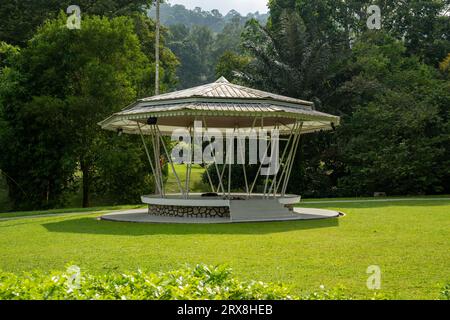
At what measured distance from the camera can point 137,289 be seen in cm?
547

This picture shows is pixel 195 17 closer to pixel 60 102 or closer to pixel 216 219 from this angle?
pixel 60 102

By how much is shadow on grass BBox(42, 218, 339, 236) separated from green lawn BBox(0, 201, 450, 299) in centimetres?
3

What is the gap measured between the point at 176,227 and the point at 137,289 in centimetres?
997

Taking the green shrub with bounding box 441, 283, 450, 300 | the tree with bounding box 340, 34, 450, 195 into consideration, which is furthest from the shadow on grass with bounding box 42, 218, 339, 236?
the tree with bounding box 340, 34, 450, 195

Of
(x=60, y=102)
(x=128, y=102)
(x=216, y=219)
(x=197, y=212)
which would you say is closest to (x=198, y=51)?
(x=128, y=102)

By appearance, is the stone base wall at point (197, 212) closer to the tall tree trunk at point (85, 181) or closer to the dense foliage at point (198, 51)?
the tall tree trunk at point (85, 181)

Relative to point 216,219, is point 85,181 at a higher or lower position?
higher

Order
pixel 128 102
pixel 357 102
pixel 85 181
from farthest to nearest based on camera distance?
pixel 357 102
pixel 85 181
pixel 128 102

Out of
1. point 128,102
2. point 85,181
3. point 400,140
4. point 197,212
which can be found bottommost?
point 197,212

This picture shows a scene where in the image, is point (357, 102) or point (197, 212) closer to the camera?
point (197, 212)

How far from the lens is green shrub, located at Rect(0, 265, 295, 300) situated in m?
5.17
